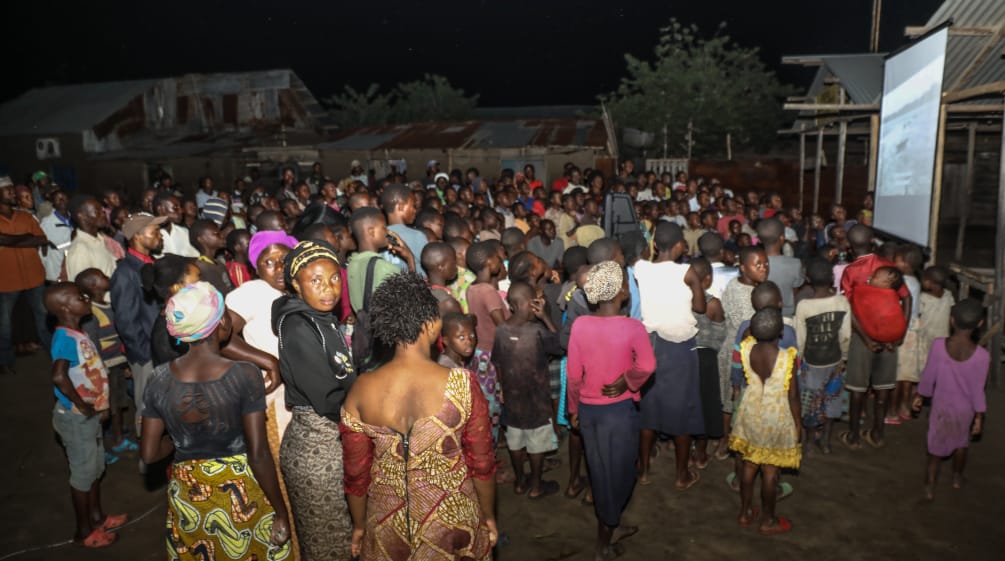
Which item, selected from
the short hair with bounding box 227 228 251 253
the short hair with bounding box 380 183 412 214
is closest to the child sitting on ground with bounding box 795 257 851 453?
the short hair with bounding box 380 183 412 214

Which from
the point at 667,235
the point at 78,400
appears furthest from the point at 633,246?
the point at 78,400

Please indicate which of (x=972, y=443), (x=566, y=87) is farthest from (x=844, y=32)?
(x=972, y=443)

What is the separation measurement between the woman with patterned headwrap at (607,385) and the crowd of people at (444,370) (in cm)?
1

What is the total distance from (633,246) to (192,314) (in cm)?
331

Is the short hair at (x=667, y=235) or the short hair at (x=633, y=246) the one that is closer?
the short hair at (x=667, y=235)

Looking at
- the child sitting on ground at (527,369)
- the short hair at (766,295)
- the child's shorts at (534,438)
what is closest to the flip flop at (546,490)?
the child sitting on ground at (527,369)

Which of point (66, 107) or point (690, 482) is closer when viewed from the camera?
point (690, 482)

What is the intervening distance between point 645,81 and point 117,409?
73.9 feet

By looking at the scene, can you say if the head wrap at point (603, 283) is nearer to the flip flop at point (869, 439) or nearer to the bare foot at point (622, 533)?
the bare foot at point (622, 533)

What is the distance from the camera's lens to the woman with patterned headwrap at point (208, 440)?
9.15 feet

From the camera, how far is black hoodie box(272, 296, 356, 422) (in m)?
2.97

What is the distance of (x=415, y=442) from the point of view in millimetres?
2465

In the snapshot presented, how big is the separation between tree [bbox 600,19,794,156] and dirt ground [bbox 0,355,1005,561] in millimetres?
19238

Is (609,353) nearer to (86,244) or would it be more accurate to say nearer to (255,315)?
(255,315)
